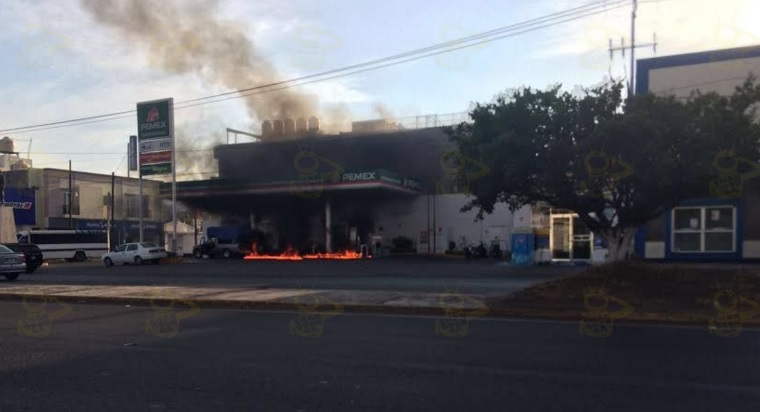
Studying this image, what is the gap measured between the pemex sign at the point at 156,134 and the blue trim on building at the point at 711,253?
3015 centimetres

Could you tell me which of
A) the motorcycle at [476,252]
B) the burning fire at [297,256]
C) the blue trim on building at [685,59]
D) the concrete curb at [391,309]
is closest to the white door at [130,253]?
the burning fire at [297,256]

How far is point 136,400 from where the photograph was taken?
19.1 feet

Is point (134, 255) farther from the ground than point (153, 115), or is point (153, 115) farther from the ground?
point (153, 115)

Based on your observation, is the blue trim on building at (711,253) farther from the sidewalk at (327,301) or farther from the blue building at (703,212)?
the sidewalk at (327,301)

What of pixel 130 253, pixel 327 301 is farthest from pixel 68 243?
pixel 327 301

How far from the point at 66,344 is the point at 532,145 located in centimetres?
901

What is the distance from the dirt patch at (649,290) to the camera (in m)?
11.6

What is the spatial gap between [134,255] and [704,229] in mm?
32146

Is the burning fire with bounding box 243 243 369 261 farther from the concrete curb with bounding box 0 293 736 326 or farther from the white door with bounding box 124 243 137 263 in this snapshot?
the concrete curb with bounding box 0 293 736 326

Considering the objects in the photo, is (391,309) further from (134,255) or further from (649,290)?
(134,255)

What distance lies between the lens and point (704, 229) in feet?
77.6

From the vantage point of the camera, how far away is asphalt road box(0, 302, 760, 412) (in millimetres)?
5715

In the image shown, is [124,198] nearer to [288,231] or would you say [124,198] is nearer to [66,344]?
[288,231]

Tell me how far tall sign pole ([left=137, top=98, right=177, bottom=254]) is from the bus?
908cm
